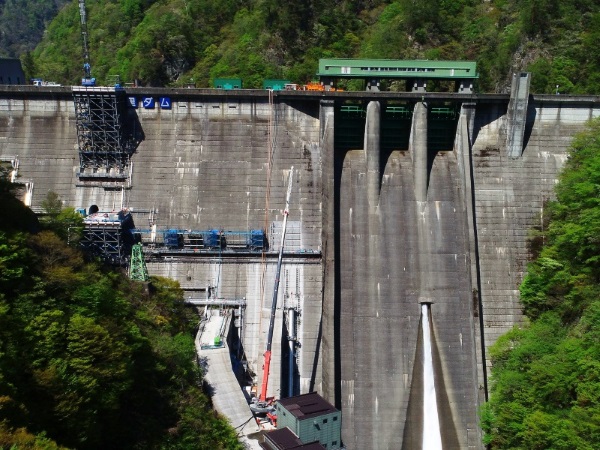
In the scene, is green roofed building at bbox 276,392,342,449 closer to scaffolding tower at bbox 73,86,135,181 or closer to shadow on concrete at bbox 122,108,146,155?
scaffolding tower at bbox 73,86,135,181

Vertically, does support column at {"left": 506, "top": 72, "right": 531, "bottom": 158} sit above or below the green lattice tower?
above

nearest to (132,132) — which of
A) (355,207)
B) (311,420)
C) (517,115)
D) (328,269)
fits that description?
(355,207)

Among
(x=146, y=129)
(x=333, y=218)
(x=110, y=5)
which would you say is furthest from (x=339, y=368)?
(x=110, y=5)

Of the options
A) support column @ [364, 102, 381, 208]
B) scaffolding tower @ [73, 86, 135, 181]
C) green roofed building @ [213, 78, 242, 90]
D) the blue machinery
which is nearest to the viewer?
the blue machinery

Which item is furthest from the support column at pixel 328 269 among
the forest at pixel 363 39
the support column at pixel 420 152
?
the forest at pixel 363 39

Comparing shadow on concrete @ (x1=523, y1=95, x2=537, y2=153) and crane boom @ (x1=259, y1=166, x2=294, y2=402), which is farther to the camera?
shadow on concrete @ (x1=523, y1=95, x2=537, y2=153)

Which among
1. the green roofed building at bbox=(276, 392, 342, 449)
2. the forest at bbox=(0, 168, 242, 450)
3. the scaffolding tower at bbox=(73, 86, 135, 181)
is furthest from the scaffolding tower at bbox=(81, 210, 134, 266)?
the green roofed building at bbox=(276, 392, 342, 449)

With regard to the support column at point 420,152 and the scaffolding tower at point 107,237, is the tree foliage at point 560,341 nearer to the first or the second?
the support column at point 420,152
